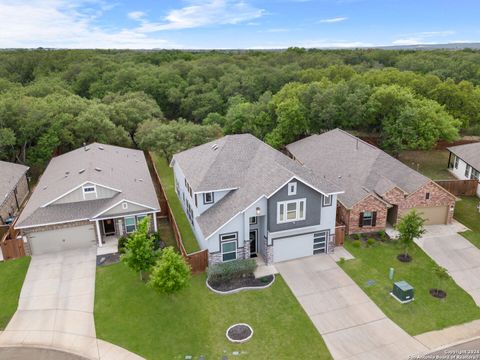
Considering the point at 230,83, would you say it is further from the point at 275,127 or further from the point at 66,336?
the point at 66,336

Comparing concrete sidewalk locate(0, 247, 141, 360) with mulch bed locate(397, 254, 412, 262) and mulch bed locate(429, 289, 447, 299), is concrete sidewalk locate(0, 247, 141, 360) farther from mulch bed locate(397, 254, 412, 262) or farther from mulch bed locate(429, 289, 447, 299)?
mulch bed locate(397, 254, 412, 262)

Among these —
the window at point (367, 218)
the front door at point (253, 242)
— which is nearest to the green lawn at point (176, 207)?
the front door at point (253, 242)

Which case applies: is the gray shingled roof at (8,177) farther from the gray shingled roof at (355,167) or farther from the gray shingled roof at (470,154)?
the gray shingled roof at (470,154)

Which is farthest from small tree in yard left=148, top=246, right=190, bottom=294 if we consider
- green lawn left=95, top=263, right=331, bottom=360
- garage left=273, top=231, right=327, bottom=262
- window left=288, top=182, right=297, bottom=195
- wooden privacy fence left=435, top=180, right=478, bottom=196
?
wooden privacy fence left=435, top=180, right=478, bottom=196

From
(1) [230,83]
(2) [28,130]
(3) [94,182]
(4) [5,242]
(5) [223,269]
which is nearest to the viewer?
(5) [223,269]

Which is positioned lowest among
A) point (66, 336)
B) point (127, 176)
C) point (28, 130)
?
point (66, 336)

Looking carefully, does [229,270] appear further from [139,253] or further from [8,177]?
[8,177]

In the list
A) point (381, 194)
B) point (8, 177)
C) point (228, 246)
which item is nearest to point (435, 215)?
point (381, 194)

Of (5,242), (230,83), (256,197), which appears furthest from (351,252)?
(230,83)
